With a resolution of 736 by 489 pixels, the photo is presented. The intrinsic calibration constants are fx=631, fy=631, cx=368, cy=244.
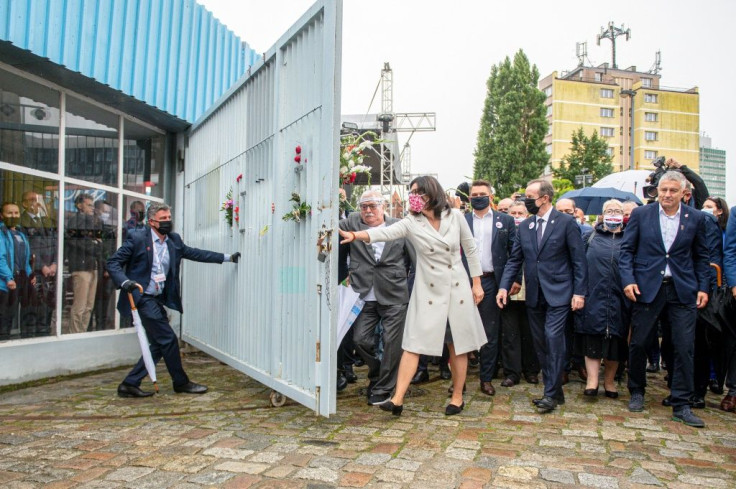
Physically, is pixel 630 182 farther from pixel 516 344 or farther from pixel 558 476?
pixel 558 476

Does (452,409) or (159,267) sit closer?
(452,409)

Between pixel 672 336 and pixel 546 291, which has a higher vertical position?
pixel 546 291

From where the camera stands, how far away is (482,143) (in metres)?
54.2

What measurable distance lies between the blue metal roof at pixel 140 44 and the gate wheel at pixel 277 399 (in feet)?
13.7

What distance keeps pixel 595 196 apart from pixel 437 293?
6.34m

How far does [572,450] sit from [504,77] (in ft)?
173

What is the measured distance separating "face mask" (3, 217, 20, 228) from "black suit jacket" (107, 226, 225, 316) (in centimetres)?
123

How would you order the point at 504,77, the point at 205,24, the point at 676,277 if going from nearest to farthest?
the point at 676,277 → the point at 205,24 → the point at 504,77

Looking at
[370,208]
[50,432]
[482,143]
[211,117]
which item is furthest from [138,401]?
[482,143]

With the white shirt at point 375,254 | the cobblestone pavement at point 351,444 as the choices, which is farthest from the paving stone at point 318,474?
the white shirt at point 375,254

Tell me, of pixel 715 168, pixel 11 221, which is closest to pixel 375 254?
pixel 11 221

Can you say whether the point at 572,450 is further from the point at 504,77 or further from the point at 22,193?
the point at 504,77

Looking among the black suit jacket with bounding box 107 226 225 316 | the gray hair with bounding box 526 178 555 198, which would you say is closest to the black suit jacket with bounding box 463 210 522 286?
the gray hair with bounding box 526 178 555 198

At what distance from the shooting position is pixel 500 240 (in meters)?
6.96
